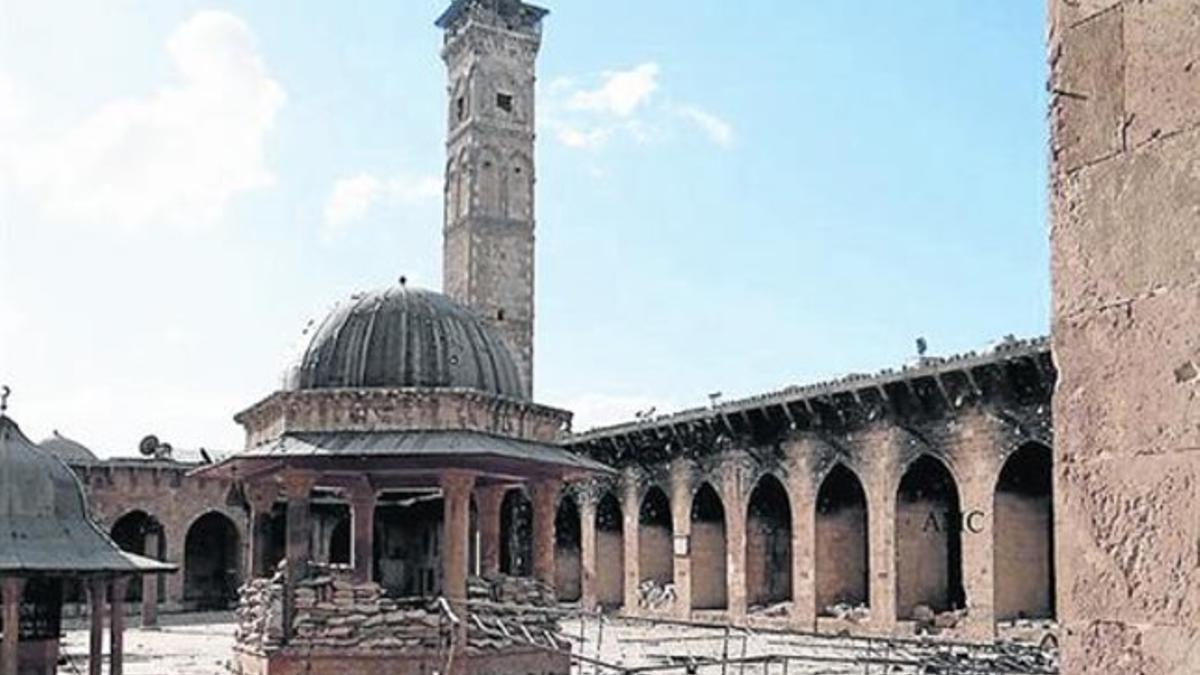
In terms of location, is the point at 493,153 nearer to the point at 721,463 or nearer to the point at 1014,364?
the point at 721,463

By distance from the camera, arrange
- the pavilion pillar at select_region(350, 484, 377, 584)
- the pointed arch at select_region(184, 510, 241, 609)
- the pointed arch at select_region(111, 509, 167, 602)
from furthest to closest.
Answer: the pointed arch at select_region(184, 510, 241, 609) → the pointed arch at select_region(111, 509, 167, 602) → the pavilion pillar at select_region(350, 484, 377, 584)

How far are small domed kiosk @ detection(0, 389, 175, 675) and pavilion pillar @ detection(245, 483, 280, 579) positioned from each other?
1448 mm

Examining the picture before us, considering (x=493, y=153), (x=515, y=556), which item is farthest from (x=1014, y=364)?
(x=493, y=153)

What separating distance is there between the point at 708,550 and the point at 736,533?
2.63m

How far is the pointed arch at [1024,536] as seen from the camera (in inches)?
789

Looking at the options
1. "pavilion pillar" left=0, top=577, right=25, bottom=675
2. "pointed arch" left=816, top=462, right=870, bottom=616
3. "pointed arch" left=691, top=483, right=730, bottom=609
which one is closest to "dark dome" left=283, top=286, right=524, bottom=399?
"pavilion pillar" left=0, top=577, right=25, bottom=675

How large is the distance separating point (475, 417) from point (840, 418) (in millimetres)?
10435

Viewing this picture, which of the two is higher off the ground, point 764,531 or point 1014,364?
point 1014,364

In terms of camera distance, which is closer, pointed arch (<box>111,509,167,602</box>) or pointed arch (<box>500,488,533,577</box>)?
→ pointed arch (<box>500,488,533,577</box>)

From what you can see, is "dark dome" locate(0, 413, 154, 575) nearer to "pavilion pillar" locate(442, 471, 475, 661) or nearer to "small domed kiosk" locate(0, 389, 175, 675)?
"small domed kiosk" locate(0, 389, 175, 675)

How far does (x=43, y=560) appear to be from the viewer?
41.0 feet

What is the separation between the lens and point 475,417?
1429cm

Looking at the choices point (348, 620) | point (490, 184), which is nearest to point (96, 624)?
point (348, 620)

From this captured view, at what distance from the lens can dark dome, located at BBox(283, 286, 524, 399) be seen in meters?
14.5
